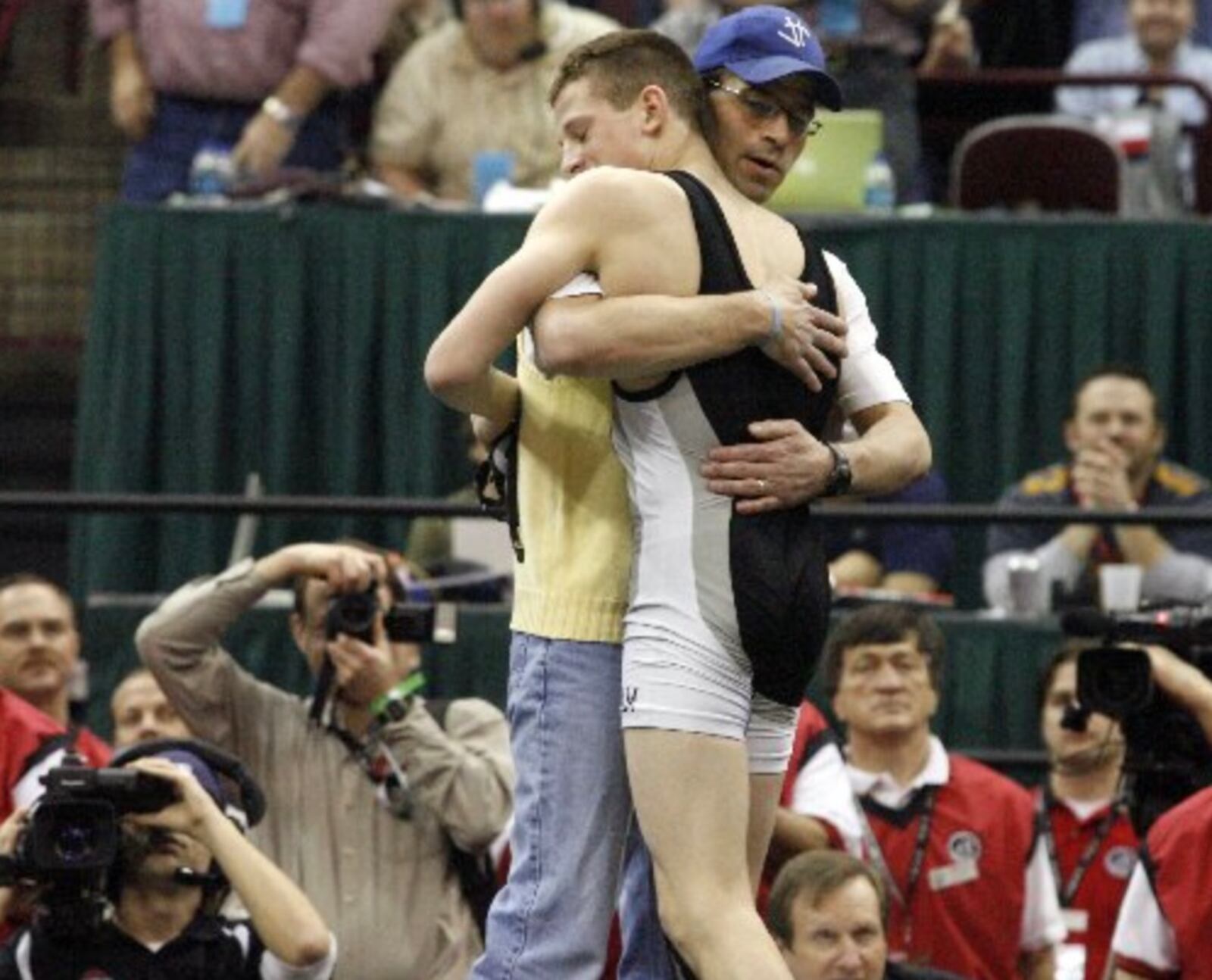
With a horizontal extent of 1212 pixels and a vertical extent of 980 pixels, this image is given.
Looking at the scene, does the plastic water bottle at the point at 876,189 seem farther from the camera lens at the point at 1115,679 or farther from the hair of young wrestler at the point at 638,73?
the hair of young wrestler at the point at 638,73

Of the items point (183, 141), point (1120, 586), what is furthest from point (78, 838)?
point (183, 141)

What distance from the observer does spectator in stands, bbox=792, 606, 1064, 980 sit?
8.97 meters

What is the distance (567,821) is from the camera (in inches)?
249

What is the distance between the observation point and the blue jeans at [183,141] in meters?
12.6

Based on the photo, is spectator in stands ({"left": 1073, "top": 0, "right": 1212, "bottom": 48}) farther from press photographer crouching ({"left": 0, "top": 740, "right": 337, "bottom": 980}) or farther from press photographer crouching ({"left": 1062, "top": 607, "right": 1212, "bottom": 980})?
press photographer crouching ({"left": 0, "top": 740, "right": 337, "bottom": 980})

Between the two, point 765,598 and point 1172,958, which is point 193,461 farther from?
point 765,598

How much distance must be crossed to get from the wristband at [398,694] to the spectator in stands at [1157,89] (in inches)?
179

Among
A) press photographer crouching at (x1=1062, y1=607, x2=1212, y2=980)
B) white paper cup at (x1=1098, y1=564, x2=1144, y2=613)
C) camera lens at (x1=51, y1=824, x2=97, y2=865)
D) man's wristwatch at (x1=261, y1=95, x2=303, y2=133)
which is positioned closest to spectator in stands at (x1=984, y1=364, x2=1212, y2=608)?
white paper cup at (x1=1098, y1=564, x2=1144, y2=613)

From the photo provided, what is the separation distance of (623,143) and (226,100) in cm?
643

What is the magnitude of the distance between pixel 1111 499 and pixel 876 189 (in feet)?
5.79

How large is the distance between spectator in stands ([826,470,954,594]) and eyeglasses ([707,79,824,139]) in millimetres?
4526

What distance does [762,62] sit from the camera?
636cm

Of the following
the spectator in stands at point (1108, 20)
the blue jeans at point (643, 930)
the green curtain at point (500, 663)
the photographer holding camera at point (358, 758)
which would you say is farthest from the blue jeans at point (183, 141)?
the blue jeans at point (643, 930)

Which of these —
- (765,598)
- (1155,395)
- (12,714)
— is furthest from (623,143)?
(1155,395)
